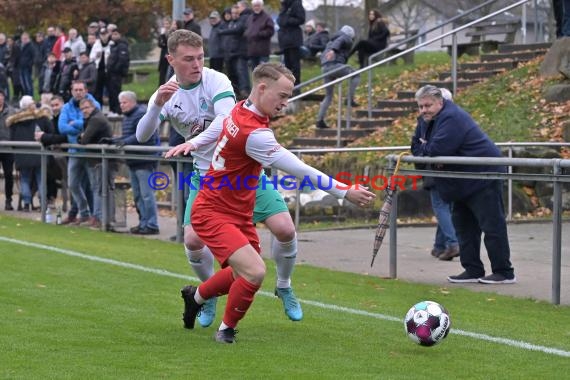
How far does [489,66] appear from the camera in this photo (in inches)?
944

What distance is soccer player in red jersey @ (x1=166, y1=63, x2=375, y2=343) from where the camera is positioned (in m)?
7.82

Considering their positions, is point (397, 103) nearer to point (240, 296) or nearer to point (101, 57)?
point (101, 57)

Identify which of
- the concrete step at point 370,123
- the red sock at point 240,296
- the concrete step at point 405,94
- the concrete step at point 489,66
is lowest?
the red sock at point 240,296

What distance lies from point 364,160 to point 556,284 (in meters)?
7.98

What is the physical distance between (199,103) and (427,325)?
2437 mm

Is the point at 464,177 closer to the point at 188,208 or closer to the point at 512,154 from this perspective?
the point at 188,208

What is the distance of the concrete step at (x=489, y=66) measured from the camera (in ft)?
78.0

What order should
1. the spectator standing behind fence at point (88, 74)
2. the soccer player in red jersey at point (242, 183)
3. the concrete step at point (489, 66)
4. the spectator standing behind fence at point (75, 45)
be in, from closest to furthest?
the soccer player in red jersey at point (242, 183), the concrete step at point (489, 66), the spectator standing behind fence at point (88, 74), the spectator standing behind fence at point (75, 45)

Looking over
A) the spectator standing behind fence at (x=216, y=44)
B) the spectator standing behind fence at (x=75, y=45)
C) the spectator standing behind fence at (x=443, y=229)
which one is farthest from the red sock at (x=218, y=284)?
the spectator standing behind fence at (x=75, y=45)

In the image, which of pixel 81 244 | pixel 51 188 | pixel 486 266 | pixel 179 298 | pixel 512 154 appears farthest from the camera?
pixel 51 188

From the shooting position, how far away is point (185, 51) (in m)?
8.77

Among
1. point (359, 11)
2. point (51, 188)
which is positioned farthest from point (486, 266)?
point (359, 11)

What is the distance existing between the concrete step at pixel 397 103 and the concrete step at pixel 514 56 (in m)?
2.16

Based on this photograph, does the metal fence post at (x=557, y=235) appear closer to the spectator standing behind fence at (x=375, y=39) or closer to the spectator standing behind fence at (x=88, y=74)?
the spectator standing behind fence at (x=375, y=39)
